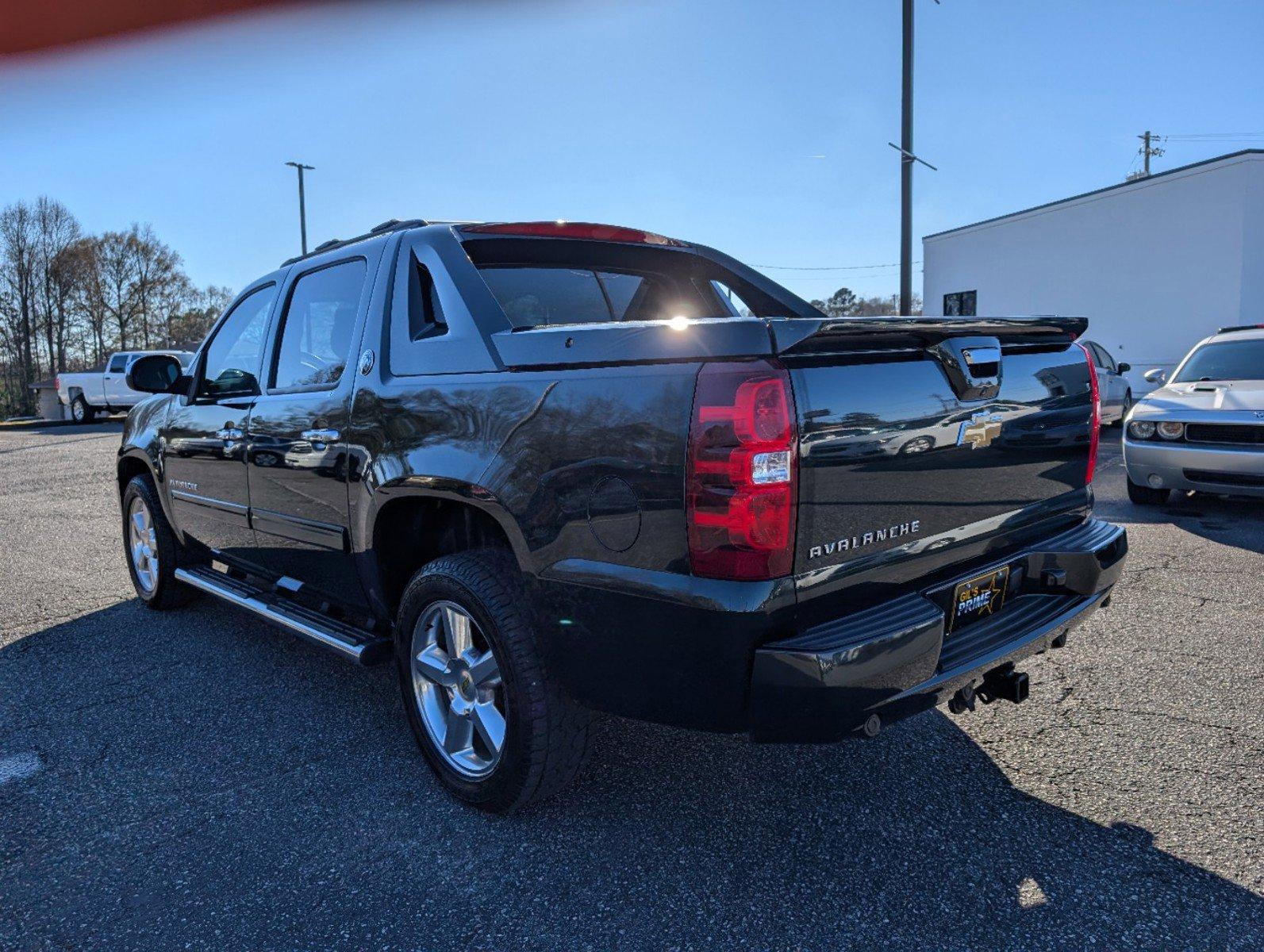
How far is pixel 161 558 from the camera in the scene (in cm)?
480

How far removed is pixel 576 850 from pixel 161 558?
346 cm

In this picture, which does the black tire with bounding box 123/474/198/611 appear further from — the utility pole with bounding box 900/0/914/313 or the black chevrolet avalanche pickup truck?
the utility pole with bounding box 900/0/914/313

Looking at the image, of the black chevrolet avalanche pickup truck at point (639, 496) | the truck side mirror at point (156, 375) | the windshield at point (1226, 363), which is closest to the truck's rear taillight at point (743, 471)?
the black chevrolet avalanche pickup truck at point (639, 496)

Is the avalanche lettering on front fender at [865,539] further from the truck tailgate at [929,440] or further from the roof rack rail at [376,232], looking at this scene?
the roof rack rail at [376,232]

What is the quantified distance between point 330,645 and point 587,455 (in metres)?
1.54

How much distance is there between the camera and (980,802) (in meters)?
2.66

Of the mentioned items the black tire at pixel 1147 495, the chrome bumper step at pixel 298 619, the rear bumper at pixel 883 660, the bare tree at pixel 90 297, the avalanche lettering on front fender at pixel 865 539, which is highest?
the bare tree at pixel 90 297

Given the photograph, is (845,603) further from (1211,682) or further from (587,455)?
(1211,682)

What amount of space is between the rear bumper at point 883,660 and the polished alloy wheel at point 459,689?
93 cm

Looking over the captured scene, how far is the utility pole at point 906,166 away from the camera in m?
13.9

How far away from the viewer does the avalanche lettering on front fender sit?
208cm

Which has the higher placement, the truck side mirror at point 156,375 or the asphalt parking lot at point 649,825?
the truck side mirror at point 156,375

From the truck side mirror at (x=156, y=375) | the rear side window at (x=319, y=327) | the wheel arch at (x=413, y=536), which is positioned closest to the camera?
the wheel arch at (x=413, y=536)

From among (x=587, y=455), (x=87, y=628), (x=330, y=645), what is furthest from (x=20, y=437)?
(x=587, y=455)
